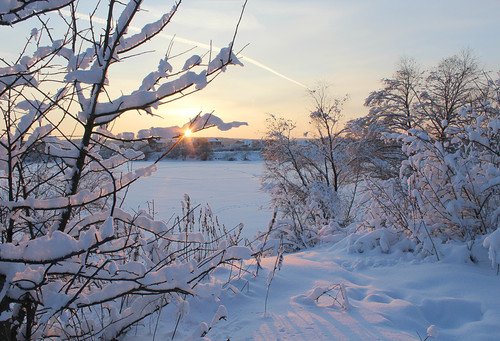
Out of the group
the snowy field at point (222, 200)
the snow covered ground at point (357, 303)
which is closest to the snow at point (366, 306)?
the snow covered ground at point (357, 303)

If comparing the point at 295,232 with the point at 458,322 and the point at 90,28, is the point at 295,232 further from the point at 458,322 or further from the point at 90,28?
the point at 90,28

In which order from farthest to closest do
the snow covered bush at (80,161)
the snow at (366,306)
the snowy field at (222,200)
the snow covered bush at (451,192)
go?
1. the snowy field at (222,200)
2. the snow covered bush at (451,192)
3. the snow at (366,306)
4. the snow covered bush at (80,161)

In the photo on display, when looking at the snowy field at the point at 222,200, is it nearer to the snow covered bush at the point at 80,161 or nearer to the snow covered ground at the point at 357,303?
the snow covered ground at the point at 357,303

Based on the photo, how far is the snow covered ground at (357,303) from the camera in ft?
8.36

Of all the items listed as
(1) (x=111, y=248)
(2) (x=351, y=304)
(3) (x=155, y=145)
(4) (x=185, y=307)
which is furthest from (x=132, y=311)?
(2) (x=351, y=304)

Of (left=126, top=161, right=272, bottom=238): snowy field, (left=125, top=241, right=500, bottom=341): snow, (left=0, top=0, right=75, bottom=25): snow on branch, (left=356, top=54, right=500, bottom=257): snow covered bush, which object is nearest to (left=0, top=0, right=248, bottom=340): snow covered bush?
(left=0, top=0, right=75, bottom=25): snow on branch

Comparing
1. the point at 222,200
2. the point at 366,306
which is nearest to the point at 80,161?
the point at 366,306

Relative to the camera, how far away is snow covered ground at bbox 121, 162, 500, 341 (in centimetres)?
255

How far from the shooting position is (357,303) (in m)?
3.06

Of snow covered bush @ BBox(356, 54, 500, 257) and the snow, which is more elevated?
snow covered bush @ BBox(356, 54, 500, 257)

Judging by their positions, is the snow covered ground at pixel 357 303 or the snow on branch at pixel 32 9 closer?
the snow on branch at pixel 32 9

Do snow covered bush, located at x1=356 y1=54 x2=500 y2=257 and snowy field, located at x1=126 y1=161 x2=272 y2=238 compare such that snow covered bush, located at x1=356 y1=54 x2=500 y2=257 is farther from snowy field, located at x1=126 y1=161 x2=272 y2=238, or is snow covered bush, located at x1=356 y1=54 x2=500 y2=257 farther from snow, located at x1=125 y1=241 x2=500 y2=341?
snowy field, located at x1=126 y1=161 x2=272 y2=238

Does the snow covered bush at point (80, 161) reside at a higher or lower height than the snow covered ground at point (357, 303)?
higher

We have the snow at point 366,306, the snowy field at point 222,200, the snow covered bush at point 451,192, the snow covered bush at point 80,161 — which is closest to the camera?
the snow covered bush at point 80,161
